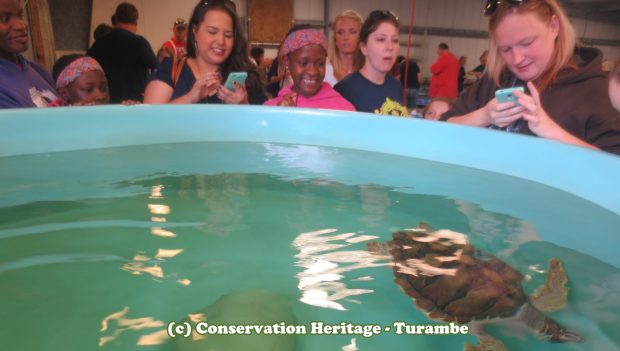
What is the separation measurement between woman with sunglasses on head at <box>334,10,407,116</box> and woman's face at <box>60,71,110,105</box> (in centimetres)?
89

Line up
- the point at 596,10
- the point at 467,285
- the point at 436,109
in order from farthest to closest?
the point at 596,10, the point at 436,109, the point at 467,285

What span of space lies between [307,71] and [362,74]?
28 centimetres

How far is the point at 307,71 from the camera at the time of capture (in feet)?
4.84

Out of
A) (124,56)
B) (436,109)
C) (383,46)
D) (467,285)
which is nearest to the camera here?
(467,285)

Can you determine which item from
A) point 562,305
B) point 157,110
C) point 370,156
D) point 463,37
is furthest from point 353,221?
point 463,37

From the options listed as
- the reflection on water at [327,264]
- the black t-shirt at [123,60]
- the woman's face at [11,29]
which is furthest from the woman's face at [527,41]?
the black t-shirt at [123,60]

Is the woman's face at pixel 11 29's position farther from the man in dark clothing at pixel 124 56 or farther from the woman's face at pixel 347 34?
the woman's face at pixel 347 34

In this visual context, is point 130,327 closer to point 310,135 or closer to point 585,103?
point 310,135

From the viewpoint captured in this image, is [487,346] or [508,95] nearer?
[487,346]

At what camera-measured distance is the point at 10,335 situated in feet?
1.56

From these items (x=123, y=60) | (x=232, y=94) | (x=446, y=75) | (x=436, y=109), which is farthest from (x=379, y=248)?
(x=446, y=75)

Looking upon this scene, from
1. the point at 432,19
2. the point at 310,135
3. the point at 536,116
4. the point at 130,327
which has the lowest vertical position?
the point at 130,327

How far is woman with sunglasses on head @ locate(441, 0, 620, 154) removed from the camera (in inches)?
38.0

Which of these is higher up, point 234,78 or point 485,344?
point 234,78
